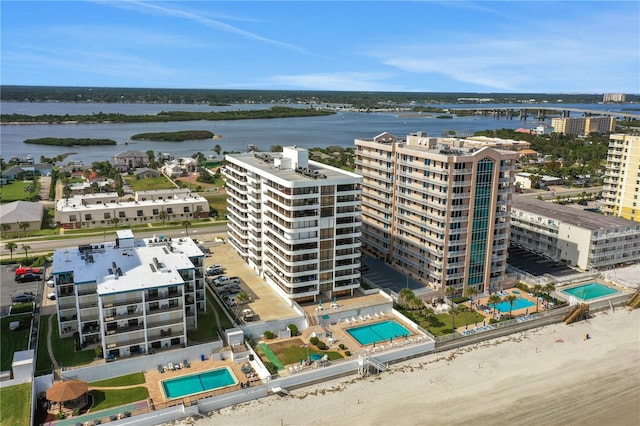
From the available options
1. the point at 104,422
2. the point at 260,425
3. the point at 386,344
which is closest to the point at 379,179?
the point at 386,344

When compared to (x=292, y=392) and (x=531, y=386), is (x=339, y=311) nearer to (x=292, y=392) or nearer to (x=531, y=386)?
(x=292, y=392)

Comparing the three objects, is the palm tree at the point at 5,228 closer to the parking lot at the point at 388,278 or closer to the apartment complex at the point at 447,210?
the parking lot at the point at 388,278

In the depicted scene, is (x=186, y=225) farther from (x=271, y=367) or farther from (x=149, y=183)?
(x=149, y=183)

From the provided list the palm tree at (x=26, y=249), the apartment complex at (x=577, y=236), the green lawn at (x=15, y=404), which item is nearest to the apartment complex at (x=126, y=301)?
the green lawn at (x=15, y=404)

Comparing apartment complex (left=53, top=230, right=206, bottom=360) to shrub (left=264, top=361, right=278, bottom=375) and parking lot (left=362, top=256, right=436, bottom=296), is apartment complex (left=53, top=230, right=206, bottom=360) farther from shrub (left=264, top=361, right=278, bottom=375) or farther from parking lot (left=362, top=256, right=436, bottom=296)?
parking lot (left=362, top=256, right=436, bottom=296)

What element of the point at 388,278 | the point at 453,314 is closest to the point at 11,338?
the point at 388,278

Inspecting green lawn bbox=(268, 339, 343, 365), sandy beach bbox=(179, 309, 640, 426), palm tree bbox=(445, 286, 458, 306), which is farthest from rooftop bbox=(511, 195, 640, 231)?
green lawn bbox=(268, 339, 343, 365)
